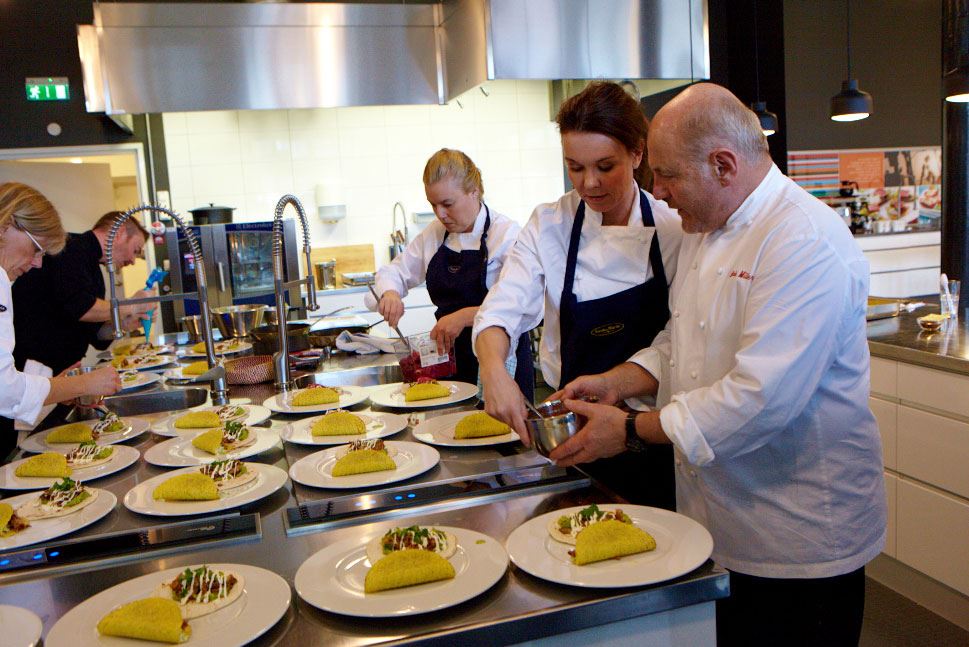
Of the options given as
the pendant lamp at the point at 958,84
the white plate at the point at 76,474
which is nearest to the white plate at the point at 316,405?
the white plate at the point at 76,474

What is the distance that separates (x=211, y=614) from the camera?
3.56ft

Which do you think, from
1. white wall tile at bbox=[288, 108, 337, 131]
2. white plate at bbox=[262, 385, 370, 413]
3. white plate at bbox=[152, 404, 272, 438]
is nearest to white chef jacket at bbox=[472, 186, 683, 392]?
white plate at bbox=[262, 385, 370, 413]

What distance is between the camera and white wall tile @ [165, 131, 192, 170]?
6656 mm

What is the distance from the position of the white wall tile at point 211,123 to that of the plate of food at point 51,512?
5.65 m

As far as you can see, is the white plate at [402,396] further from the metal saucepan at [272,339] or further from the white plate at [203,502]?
the metal saucepan at [272,339]

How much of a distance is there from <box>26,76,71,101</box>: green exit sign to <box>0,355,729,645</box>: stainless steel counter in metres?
5.50

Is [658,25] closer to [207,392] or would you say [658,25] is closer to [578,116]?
[578,116]

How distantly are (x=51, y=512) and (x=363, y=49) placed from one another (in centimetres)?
377

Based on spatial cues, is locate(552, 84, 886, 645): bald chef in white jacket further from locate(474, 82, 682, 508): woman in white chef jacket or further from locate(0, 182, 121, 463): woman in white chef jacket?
locate(0, 182, 121, 463): woman in white chef jacket

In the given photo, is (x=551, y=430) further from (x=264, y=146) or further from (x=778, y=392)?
(x=264, y=146)

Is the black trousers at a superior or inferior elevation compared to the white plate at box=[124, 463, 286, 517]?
inferior

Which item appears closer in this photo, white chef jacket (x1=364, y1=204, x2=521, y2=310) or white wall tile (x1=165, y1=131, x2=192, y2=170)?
white chef jacket (x1=364, y1=204, x2=521, y2=310)

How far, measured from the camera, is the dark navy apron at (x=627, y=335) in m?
1.90

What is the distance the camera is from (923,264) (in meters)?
7.74
